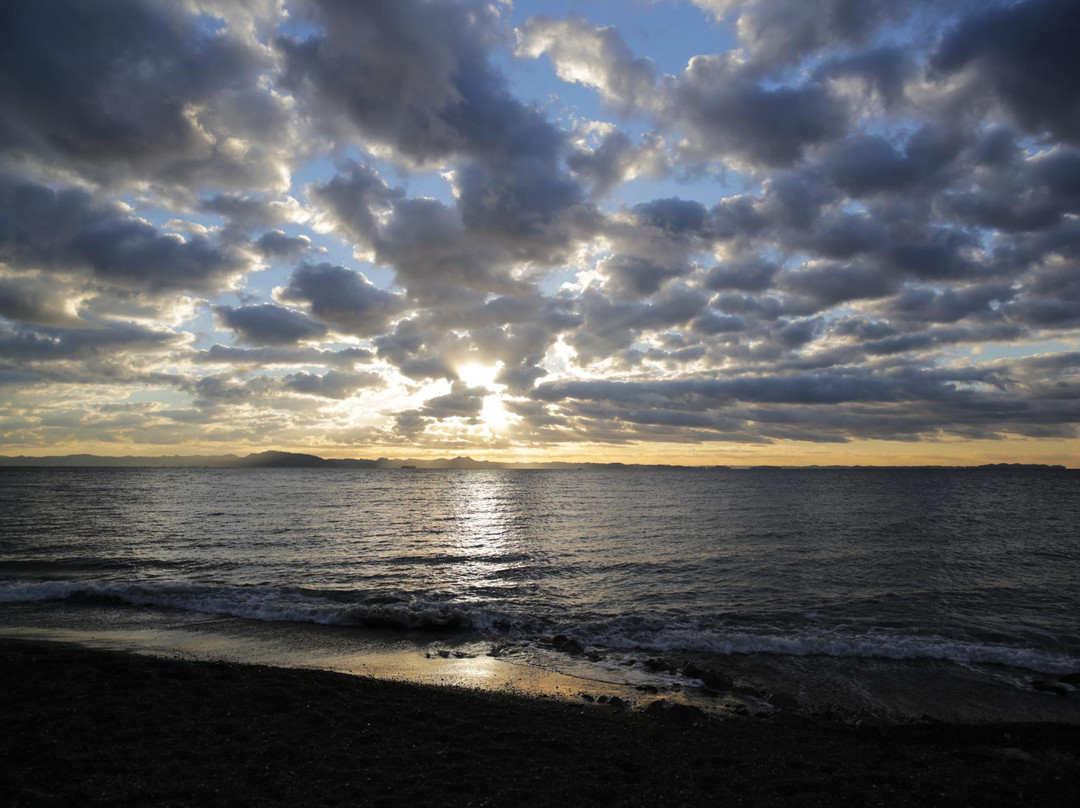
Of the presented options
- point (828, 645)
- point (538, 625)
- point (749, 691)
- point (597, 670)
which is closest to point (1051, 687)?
point (828, 645)

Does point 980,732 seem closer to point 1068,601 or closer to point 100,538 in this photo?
point 1068,601

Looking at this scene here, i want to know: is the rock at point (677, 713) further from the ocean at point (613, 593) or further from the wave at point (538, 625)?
the wave at point (538, 625)

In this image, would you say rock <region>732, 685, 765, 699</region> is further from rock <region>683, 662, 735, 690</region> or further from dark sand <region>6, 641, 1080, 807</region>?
dark sand <region>6, 641, 1080, 807</region>

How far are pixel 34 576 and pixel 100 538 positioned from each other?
14325 mm

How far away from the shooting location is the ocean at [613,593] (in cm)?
1783

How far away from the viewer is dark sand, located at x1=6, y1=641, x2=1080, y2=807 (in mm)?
8180

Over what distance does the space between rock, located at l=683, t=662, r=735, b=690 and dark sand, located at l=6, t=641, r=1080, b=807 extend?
271cm

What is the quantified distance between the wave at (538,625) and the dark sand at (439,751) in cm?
629

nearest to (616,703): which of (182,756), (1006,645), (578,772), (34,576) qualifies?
(578,772)

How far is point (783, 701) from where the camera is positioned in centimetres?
1398

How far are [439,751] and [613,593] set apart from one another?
17845mm

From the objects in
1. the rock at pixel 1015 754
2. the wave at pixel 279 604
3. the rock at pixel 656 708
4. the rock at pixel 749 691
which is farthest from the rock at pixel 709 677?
the wave at pixel 279 604

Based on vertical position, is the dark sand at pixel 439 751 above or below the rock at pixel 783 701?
above

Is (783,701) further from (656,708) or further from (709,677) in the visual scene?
(656,708)
